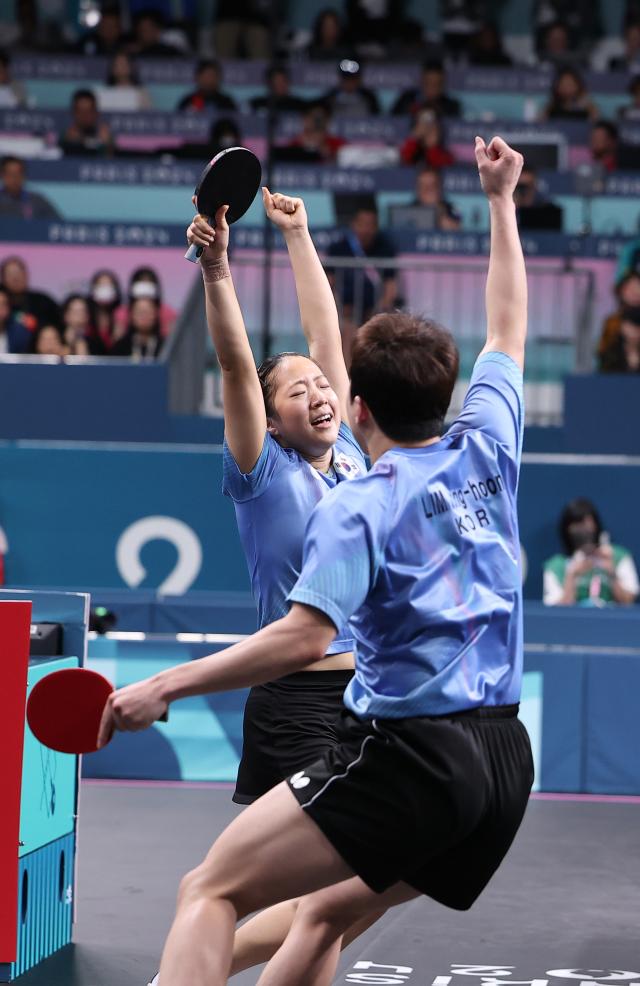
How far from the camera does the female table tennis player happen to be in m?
3.63

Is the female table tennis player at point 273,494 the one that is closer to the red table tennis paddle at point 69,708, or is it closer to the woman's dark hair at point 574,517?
the red table tennis paddle at point 69,708

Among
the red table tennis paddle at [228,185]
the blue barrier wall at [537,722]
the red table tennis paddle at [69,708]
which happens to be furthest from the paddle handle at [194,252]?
the blue barrier wall at [537,722]

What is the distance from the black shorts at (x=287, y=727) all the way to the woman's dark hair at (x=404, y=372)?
937 millimetres

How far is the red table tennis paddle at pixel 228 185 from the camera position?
357 cm

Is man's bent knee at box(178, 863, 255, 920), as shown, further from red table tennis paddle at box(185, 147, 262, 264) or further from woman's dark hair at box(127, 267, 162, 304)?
woman's dark hair at box(127, 267, 162, 304)

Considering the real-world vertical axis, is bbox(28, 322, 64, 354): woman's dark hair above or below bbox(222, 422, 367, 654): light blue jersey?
above

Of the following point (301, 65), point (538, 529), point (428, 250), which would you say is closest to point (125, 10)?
point (301, 65)

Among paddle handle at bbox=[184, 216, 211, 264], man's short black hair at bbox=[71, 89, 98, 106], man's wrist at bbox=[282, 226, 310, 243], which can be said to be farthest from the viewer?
man's short black hair at bbox=[71, 89, 98, 106]

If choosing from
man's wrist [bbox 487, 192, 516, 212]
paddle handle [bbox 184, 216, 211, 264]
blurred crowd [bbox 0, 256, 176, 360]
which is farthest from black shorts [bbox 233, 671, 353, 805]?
blurred crowd [bbox 0, 256, 176, 360]

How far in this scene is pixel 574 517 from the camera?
31.7ft

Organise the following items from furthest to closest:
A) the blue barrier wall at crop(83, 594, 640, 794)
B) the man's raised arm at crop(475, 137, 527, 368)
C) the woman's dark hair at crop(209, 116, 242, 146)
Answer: the woman's dark hair at crop(209, 116, 242, 146)
the blue barrier wall at crop(83, 594, 640, 794)
the man's raised arm at crop(475, 137, 527, 368)

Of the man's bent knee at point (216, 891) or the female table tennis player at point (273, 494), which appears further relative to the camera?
the female table tennis player at point (273, 494)

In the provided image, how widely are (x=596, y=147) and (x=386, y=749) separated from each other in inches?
515

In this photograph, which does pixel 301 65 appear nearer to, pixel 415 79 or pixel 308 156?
pixel 415 79
